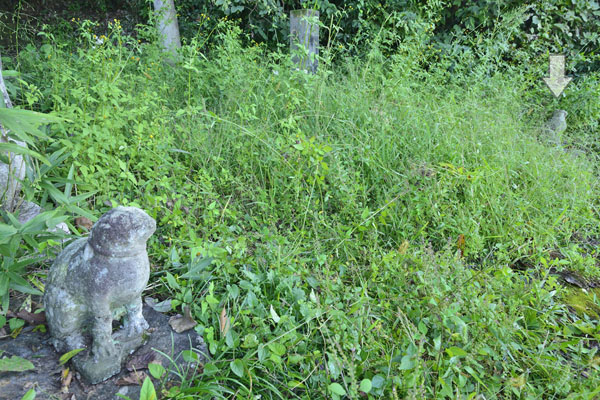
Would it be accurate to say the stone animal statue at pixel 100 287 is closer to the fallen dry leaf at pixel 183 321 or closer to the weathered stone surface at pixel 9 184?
the fallen dry leaf at pixel 183 321

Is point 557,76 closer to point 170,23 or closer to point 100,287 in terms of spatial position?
point 170,23

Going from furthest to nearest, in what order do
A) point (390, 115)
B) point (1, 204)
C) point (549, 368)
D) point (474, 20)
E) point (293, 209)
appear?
point (474, 20), point (390, 115), point (293, 209), point (1, 204), point (549, 368)

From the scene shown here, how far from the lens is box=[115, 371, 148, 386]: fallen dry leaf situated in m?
1.68

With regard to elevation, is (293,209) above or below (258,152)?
below

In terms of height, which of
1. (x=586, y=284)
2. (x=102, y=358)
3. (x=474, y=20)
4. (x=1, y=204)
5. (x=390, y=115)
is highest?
(x=474, y=20)

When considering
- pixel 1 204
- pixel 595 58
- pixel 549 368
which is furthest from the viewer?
pixel 595 58

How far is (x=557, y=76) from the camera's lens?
5.29 metres

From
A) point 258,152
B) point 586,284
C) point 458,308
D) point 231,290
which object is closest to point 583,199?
point 586,284

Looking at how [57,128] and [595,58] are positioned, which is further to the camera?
[595,58]

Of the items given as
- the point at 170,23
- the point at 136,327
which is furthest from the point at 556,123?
the point at 136,327

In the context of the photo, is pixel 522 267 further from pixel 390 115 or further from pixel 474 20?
pixel 474 20

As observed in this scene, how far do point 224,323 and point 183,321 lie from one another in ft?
0.68

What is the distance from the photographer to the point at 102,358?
166 cm

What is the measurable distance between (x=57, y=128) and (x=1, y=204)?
23.4 inches
